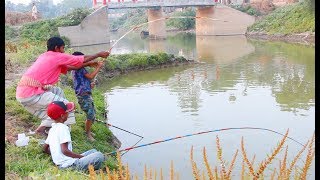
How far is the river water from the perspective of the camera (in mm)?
7434

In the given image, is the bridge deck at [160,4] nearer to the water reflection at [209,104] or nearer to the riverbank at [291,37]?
the riverbank at [291,37]

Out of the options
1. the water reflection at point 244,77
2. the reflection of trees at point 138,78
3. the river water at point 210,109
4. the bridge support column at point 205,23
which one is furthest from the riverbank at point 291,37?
the reflection of trees at point 138,78

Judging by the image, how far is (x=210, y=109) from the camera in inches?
439

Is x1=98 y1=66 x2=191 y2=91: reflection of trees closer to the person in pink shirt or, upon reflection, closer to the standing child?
the standing child

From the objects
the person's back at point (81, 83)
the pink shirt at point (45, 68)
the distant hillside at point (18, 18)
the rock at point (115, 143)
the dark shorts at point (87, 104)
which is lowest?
the rock at point (115, 143)

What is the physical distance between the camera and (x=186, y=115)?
34.2ft

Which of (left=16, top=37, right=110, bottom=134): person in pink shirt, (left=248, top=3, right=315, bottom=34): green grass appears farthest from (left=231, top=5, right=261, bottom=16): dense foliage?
(left=16, top=37, right=110, bottom=134): person in pink shirt

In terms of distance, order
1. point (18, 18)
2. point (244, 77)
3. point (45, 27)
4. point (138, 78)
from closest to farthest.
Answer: point (244, 77)
point (138, 78)
point (45, 27)
point (18, 18)

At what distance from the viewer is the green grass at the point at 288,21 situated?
3472 centimetres

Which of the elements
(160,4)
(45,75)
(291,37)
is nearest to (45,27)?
(160,4)

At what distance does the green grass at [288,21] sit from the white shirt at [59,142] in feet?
104

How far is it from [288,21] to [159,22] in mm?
13971

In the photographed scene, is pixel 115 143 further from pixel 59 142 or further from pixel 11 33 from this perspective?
pixel 11 33

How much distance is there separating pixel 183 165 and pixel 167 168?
273mm
